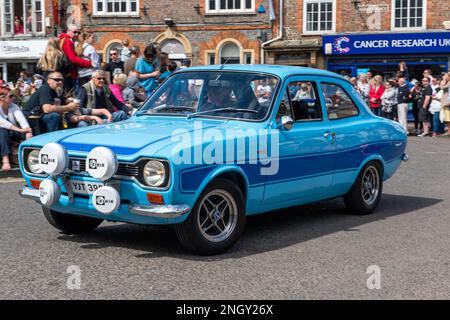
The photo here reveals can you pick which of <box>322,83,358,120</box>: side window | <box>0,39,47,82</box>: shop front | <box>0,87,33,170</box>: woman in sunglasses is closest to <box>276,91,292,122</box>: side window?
<box>322,83,358,120</box>: side window

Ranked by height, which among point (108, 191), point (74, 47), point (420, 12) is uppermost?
point (420, 12)

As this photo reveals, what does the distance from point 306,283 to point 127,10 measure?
3028 cm

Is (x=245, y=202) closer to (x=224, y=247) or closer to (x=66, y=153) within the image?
(x=224, y=247)

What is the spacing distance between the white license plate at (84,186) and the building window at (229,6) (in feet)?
90.1

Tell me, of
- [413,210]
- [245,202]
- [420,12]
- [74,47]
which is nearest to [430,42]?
→ [420,12]

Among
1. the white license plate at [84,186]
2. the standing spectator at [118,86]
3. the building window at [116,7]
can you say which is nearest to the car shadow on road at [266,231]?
the white license plate at [84,186]

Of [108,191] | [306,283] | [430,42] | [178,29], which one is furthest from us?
[178,29]

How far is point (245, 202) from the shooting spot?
6.61m

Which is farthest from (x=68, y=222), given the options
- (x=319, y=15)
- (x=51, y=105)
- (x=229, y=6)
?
(x=229, y=6)

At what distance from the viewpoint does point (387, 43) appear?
3064 centimetres

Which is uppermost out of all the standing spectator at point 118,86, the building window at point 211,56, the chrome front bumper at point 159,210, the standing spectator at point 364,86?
the building window at point 211,56

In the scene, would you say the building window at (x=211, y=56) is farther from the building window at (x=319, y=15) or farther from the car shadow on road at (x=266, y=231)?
the car shadow on road at (x=266, y=231)

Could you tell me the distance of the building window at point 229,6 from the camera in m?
32.8

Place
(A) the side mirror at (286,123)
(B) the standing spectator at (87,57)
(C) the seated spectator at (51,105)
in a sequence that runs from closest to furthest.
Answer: (A) the side mirror at (286,123) → (C) the seated spectator at (51,105) → (B) the standing spectator at (87,57)
